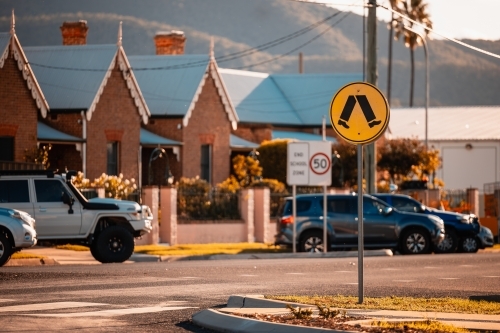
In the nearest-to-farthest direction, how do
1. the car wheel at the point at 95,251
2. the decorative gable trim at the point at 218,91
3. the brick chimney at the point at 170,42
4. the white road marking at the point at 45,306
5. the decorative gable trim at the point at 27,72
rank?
the white road marking at the point at 45,306 → the car wheel at the point at 95,251 → the decorative gable trim at the point at 27,72 → the decorative gable trim at the point at 218,91 → the brick chimney at the point at 170,42

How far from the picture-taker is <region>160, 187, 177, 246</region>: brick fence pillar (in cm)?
3675

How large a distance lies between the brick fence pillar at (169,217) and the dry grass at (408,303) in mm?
20647

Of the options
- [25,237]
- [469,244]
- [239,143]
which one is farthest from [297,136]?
[25,237]

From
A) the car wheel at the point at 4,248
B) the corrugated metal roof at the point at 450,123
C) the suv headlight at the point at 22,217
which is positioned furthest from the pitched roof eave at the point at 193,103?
the corrugated metal roof at the point at 450,123

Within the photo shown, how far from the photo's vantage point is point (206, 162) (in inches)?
1977

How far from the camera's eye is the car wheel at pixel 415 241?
110 feet

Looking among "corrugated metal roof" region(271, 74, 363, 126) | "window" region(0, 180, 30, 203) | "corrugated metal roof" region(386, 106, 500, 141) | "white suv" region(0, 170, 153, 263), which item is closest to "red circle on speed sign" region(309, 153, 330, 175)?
"white suv" region(0, 170, 153, 263)

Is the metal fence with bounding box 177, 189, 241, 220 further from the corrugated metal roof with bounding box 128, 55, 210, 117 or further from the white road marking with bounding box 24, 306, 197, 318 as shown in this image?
the white road marking with bounding box 24, 306, 197, 318

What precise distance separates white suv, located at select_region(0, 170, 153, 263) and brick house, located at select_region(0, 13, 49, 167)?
12.6 meters

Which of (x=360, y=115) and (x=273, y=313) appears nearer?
(x=273, y=313)

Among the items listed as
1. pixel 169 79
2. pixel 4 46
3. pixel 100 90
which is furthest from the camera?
pixel 169 79

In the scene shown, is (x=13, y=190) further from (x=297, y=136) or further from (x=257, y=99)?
(x=257, y=99)

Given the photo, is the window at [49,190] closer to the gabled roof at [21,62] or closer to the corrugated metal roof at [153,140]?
the gabled roof at [21,62]

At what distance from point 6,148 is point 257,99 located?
23.9m
